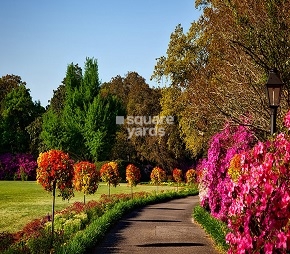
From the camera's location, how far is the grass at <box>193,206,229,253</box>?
11689 millimetres

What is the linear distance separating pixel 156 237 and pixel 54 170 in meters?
3.90

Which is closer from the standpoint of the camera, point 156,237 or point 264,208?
point 264,208

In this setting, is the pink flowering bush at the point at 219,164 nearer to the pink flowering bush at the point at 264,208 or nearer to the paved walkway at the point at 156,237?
the paved walkway at the point at 156,237

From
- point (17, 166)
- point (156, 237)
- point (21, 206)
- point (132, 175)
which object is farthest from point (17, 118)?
point (156, 237)

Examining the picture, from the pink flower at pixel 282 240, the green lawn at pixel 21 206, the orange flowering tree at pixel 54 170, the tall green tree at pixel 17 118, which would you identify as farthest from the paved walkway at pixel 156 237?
the tall green tree at pixel 17 118

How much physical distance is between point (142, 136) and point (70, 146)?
9.40 m

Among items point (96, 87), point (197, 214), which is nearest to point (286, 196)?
point (197, 214)

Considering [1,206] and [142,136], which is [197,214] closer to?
[1,206]

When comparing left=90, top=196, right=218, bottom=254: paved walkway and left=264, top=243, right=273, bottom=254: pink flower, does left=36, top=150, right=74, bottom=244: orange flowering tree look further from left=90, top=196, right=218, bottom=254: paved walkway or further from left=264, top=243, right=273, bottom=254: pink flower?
left=264, top=243, right=273, bottom=254: pink flower

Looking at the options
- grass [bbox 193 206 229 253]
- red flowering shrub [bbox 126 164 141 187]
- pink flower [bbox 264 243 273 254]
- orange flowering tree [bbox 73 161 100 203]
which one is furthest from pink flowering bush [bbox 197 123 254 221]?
red flowering shrub [bbox 126 164 141 187]

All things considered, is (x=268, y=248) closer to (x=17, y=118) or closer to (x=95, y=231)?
(x=95, y=231)

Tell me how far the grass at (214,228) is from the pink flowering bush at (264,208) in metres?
6.53

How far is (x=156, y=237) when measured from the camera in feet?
45.1

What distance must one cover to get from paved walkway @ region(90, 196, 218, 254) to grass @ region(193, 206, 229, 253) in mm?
202
